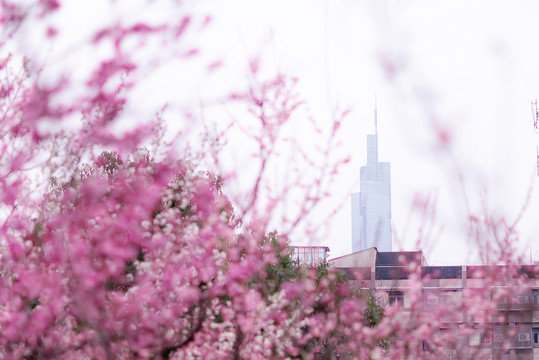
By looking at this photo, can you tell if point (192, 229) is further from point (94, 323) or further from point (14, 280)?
point (94, 323)

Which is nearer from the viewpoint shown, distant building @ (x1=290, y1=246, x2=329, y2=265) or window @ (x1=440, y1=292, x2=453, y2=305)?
distant building @ (x1=290, y1=246, x2=329, y2=265)

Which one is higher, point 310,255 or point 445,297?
point 310,255

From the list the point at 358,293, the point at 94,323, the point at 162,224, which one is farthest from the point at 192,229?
the point at 358,293

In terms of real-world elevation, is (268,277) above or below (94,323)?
above

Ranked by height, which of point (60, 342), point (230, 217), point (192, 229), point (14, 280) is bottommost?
point (60, 342)

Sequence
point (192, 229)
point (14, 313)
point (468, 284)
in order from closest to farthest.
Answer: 1. point (14, 313)
2. point (192, 229)
3. point (468, 284)

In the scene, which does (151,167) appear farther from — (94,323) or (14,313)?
(94,323)

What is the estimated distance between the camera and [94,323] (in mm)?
5277

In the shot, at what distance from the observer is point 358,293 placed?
20.7m

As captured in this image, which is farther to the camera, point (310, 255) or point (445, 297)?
point (445, 297)

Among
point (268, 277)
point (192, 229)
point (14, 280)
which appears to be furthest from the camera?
point (268, 277)

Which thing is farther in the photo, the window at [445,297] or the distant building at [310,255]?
the window at [445,297]

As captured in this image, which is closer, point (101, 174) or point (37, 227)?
point (37, 227)

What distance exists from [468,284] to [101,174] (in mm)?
30629
